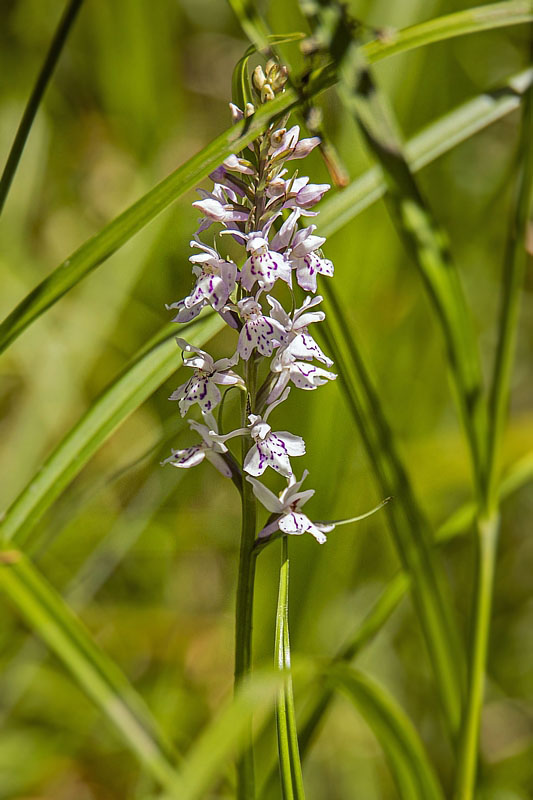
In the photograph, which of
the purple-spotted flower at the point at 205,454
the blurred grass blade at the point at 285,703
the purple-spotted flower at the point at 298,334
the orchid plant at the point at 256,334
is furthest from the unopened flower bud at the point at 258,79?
the blurred grass blade at the point at 285,703

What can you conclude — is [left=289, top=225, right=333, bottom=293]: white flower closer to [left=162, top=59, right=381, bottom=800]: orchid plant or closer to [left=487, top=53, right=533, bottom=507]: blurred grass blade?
[left=162, top=59, right=381, bottom=800]: orchid plant

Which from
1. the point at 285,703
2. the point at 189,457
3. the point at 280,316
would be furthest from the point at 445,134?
the point at 285,703

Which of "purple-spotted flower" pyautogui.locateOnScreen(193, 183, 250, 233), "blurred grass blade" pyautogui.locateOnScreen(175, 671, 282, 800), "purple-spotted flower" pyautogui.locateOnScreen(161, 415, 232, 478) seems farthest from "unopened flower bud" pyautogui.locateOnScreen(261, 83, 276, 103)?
"blurred grass blade" pyautogui.locateOnScreen(175, 671, 282, 800)

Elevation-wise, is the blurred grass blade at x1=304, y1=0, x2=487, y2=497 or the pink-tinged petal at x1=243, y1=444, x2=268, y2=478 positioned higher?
the blurred grass blade at x1=304, y1=0, x2=487, y2=497

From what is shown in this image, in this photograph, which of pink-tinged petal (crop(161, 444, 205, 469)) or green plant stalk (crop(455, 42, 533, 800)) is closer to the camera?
pink-tinged petal (crop(161, 444, 205, 469))

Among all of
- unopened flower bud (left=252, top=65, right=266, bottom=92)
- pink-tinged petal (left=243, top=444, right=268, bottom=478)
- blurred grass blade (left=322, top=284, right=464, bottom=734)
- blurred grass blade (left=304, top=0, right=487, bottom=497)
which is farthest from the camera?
blurred grass blade (left=322, top=284, right=464, bottom=734)

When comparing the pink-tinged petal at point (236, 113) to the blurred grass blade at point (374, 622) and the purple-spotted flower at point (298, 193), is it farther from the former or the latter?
the blurred grass blade at point (374, 622)

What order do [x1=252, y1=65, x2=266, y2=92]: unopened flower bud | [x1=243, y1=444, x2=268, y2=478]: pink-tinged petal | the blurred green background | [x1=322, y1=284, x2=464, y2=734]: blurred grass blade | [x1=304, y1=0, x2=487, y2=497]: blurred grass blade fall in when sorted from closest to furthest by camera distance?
[x1=243, y1=444, x2=268, y2=478]: pink-tinged petal → [x1=252, y1=65, x2=266, y2=92]: unopened flower bud → [x1=304, y1=0, x2=487, y2=497]: blurred grass blade → [x1=322, y1=284, x2=464, y2=734]: blurred grass blade → the blurred green background
